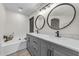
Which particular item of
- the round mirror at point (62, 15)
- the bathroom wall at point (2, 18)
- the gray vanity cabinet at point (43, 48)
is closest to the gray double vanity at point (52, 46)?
Answer: the gray vanity cabinet at point (43, 48)

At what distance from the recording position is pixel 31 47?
1427mm

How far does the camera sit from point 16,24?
1.25 meters

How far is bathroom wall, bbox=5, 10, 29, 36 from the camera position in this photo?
3.96 feet

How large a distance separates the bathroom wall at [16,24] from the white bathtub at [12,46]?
0.39 feet

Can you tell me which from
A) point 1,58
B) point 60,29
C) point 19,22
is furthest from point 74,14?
point 1,58

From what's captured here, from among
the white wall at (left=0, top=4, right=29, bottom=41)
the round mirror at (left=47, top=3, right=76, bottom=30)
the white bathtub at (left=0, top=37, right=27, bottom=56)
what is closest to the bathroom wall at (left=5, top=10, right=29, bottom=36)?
the white wall at (left=0, top=4, right=29, bottom=41)

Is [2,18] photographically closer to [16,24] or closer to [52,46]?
[16,24]

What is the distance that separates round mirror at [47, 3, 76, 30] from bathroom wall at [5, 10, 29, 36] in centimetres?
57

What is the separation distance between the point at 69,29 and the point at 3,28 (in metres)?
1.11

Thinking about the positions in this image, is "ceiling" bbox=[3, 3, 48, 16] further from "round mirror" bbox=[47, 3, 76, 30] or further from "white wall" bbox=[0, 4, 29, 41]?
"round mirror" bbox=[47, 3, 76, 30]

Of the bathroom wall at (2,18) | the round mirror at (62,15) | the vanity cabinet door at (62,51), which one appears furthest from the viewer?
the round mirror at (62,15)

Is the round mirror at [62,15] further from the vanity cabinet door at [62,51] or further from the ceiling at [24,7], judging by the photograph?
the vanity cabinet door at [62,51]

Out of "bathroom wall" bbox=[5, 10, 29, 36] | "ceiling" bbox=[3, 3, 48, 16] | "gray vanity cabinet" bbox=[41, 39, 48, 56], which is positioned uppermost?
"ceiling" bbox=[3, 3, 48, 16]

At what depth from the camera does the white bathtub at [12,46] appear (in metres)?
1.18
